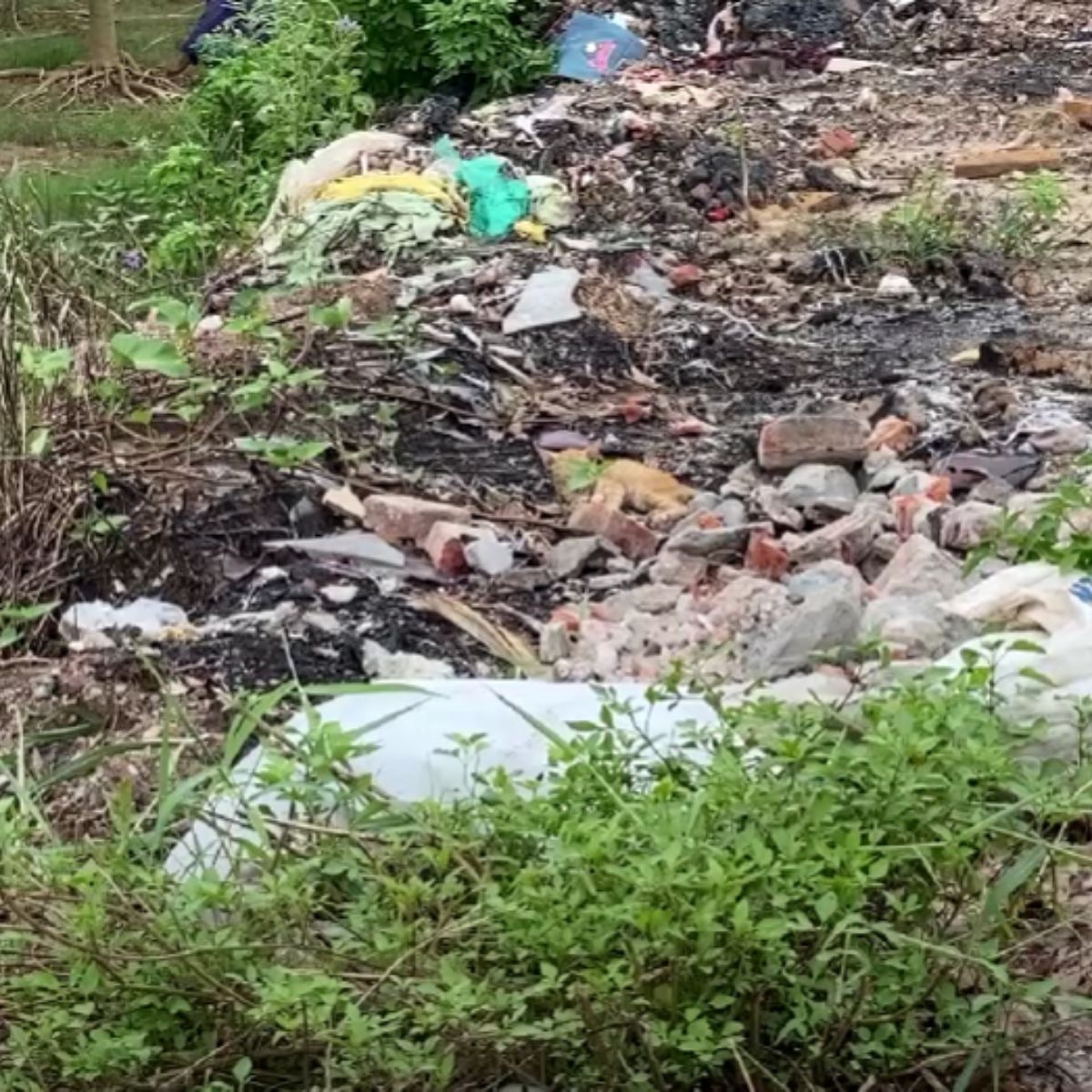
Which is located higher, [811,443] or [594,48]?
[811,443]

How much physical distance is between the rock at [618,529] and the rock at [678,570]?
115 mm

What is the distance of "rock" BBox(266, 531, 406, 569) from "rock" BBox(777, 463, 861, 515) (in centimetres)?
82

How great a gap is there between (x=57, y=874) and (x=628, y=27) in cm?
695

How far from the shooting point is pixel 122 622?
11.6 ft

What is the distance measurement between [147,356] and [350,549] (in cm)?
64

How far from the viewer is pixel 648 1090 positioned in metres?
2.09

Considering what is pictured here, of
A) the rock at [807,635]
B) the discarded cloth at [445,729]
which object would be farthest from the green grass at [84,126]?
the discarded cloth at [445,729]

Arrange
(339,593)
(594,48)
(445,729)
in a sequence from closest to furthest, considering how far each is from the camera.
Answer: (445,729) < (339,593) < (594,48)

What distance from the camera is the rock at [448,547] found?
3783 mm

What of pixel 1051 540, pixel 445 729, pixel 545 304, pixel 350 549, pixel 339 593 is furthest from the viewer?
pixel 545 304

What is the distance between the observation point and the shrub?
205 centimetres

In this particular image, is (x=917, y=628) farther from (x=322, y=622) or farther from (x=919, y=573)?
(x=322, y=622)

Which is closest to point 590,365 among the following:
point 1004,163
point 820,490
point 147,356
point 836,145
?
point 820,490

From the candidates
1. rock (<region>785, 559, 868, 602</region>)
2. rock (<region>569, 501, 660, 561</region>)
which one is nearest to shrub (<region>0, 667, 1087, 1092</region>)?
rock (<region>785, 559, 868, 602</region>)
